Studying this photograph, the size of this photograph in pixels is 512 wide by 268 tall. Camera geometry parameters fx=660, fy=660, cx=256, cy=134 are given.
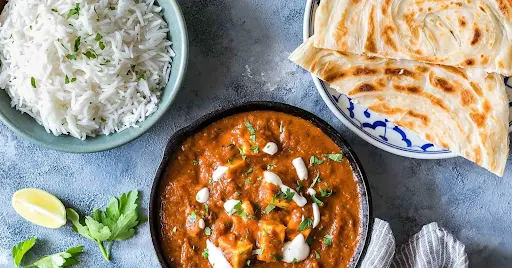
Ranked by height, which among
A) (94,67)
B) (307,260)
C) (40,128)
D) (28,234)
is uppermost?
(94,67)

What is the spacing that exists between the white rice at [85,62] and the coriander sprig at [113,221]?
477 millimetres

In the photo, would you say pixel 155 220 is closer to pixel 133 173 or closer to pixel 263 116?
pixel 133 173

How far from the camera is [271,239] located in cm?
353

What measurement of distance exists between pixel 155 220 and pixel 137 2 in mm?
1230

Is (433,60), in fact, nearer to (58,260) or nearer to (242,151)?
(242,151)

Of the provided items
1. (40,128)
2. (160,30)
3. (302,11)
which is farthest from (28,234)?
(302,11)

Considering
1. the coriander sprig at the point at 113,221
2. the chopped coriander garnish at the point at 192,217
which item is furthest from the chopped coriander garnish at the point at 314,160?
the coriander sprig at the point at 113,221

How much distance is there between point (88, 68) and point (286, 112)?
1102mm

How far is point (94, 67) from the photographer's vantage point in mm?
3562

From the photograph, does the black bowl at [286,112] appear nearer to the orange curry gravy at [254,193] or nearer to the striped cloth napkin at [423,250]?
the orange curry gravy at [254,193]

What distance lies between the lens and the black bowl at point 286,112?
141 inches

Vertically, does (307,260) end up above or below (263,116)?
below

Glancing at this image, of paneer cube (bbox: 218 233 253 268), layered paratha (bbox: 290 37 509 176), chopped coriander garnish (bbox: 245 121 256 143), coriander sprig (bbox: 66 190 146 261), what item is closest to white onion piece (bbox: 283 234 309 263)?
paneer cube (bbox: 218 233 253 268)

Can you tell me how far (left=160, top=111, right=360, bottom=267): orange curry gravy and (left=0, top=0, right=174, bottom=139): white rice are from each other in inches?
17.1
